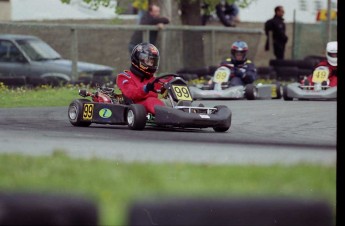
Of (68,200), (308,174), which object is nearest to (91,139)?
(308,174)

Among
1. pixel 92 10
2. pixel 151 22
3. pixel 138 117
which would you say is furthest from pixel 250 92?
pixel 92 10

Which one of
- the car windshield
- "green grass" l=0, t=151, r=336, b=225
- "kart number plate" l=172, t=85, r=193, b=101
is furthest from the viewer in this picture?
the car windshield

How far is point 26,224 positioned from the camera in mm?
3734

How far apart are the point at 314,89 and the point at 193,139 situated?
6.00 m

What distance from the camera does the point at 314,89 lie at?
1381 centimetres

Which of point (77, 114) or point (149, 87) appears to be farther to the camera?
point (77, 114)

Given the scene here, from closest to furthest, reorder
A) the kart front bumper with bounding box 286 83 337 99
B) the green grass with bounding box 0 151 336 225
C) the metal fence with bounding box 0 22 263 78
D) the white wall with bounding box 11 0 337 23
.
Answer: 1. the green grass with bounding box 0 151 336 225
2. the kart front bumper with bounding box 286 83 337 99
3. the metal fence with bounding box 0 22 263 78
4. the white wall with bounding box 11 0 337 23

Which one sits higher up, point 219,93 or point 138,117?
point 138,117

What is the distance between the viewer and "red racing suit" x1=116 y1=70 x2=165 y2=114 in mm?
9070

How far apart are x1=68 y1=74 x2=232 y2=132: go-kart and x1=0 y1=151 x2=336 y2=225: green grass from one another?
11.9ft

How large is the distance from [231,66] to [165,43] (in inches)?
110

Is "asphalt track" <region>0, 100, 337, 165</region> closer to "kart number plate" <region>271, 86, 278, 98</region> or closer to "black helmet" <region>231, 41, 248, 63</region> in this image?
"kart number plate" <region>271, 86, 278, 98</region>

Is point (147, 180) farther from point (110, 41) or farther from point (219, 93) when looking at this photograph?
point (110, 41)

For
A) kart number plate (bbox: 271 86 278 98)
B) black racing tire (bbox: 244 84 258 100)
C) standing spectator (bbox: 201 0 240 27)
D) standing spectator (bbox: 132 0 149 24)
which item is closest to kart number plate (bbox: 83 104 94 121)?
black racing tire (bbox: 244 84 258 100)
